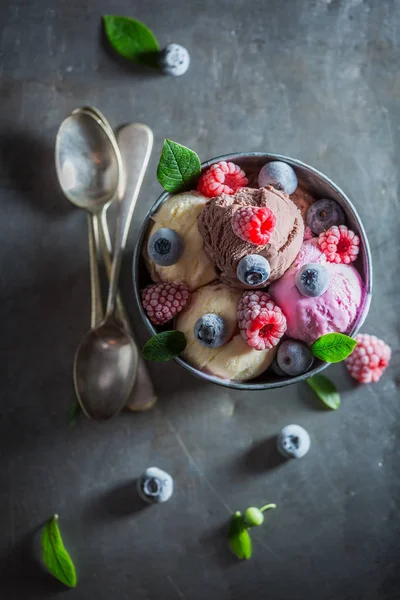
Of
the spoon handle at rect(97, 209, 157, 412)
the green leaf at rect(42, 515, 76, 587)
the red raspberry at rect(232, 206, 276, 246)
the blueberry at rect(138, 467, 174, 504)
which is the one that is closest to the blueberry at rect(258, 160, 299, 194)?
the red raspberry at rect(232, 206, 276, 246)

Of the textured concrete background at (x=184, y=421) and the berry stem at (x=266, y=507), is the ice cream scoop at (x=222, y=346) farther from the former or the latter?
the berry stem at (x=266, y=507)

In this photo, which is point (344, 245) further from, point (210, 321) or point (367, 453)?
point (367, 453)

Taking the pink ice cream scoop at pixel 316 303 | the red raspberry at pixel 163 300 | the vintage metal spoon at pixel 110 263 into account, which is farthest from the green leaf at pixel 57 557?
the pink ice cream scoop at pixel 316 303

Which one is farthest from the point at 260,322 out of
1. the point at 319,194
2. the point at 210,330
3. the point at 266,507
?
the point at 266,507

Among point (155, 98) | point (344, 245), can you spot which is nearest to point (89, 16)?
point (155, 98)

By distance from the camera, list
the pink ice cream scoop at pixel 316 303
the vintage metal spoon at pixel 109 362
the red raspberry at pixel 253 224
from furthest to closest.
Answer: the vintage metal spoon at pixel 109 362
the pink ice cream scoop at pixel 316 303
the red raspberry at pixel 253 224

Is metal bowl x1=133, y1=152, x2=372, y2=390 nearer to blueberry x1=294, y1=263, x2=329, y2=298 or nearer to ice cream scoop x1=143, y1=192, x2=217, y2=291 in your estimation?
ice cream scoop x1=143, y1=192, x2=217, y2=291
